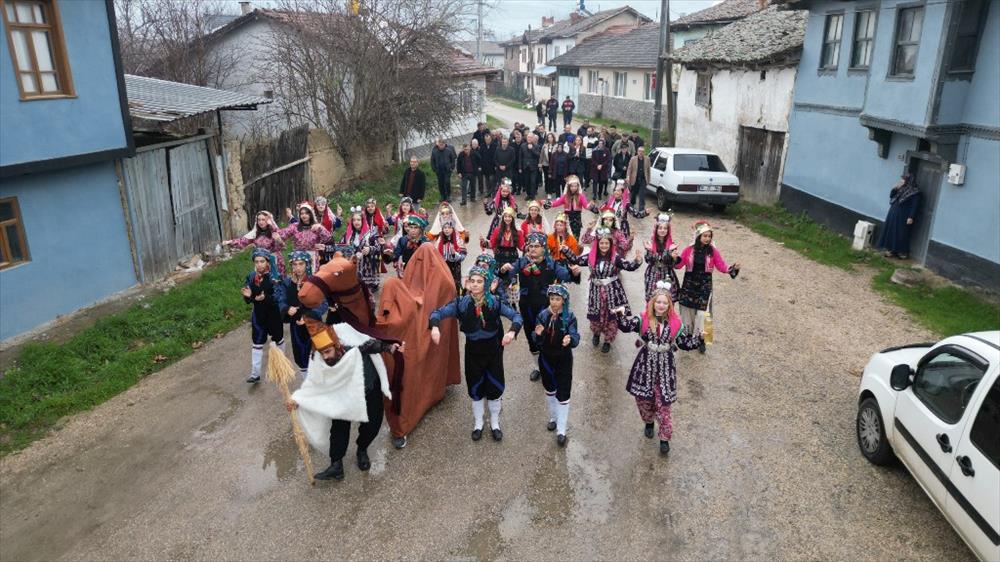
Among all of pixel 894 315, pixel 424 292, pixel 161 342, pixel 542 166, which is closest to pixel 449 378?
pixel 424 292

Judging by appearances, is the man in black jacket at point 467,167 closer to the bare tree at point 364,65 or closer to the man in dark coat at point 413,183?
the man in dark coat at point 413,183

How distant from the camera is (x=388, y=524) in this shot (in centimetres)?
570

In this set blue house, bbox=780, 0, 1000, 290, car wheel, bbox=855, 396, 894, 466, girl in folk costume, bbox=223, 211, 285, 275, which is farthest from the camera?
blue house, bbox=780, 0, 1000, 290

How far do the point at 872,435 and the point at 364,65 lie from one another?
58.5 ft

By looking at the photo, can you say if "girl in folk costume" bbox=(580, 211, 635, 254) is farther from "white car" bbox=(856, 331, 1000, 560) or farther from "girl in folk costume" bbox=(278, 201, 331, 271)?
"girl in folk costume" bbox=(278, 201, 331, 271)

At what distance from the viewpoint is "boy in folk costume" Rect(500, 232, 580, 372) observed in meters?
A: 7.88

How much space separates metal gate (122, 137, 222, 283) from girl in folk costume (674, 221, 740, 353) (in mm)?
8871

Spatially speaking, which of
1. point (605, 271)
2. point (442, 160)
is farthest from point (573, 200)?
point (442, 160)

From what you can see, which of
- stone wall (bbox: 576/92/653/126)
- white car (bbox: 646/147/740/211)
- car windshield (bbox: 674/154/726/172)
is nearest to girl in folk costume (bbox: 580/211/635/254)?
white car (bbox: 646/147/740/211)

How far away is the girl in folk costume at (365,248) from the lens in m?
10.0

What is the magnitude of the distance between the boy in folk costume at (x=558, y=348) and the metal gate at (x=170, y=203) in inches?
323

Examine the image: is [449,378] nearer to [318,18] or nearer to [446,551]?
[446,551]

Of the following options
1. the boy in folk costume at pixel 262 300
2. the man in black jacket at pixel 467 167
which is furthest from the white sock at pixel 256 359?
the man in black jacket at pixel 467 167

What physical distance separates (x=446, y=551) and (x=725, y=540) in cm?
222
